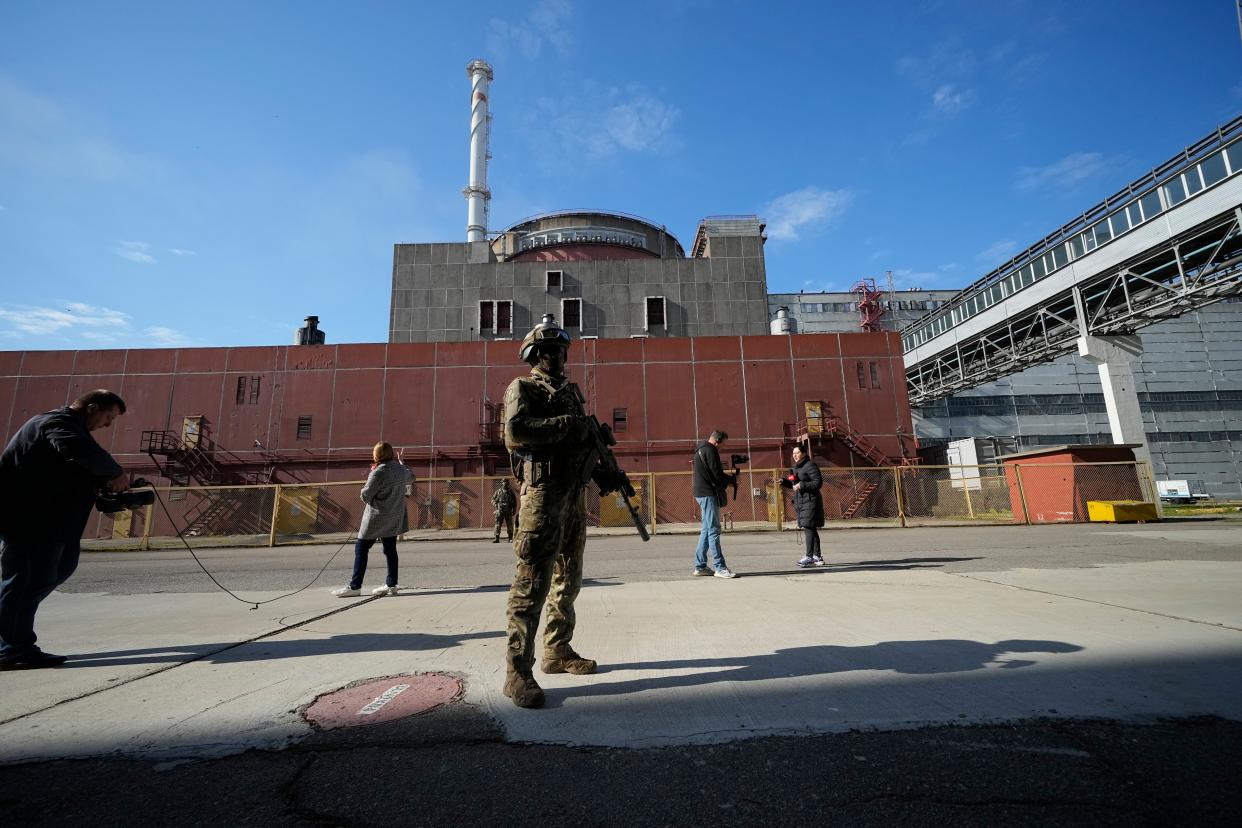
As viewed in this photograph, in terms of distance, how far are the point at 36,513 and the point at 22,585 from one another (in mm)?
428

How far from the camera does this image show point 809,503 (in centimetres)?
759

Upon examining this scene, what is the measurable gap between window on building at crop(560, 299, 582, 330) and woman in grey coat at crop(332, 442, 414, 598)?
25.6 metres

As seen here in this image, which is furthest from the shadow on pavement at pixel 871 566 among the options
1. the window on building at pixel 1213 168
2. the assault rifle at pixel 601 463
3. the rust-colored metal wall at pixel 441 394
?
the window on building at pixel 1213 168

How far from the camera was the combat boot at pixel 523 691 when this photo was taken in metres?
2.37

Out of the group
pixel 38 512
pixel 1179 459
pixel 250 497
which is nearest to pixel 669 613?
pixel 38 512

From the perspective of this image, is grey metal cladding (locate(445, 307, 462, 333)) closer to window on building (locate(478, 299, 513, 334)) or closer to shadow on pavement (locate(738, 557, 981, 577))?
window on building (locate(478, 299, 513, 334))

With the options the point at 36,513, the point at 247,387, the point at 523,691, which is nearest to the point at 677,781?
the point at 523,691

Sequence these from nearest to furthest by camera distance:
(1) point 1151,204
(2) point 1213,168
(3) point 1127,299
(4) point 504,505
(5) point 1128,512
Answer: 1. (5) point 1128,512
2. (4) point 504,505
3. (2) point 1213,168
4. (1) point 1151,204
5. (3) point 1127,299

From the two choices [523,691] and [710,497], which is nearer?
[523,691]

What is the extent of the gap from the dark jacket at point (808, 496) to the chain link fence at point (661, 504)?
677 centimetres

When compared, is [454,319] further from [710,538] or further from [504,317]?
[710,538]

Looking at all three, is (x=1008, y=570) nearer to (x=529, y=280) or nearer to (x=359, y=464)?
(x=359, y=464)

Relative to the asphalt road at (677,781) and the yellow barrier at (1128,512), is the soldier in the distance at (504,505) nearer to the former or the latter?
the asphalt road at (677,781)

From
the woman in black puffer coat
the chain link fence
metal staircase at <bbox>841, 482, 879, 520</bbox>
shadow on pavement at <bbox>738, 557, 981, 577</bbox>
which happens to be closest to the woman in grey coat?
shadow on pavement at <bbox>738, 557, 981, 577</bbox>
